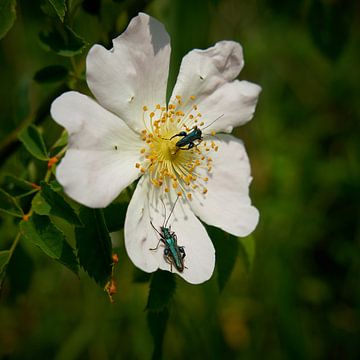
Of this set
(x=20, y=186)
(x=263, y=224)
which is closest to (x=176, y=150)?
(x=20, y=186)

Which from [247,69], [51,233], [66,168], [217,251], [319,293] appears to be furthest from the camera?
[247,69]

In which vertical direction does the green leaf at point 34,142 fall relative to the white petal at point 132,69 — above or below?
below

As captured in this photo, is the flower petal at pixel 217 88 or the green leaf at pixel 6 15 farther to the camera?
the flower petal at pixel 217 88

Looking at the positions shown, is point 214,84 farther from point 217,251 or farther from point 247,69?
point 247,69

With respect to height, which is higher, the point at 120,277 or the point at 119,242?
the point at 119,242

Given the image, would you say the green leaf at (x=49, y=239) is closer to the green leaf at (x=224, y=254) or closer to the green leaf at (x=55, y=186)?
the green leaf at (x=55, y=186)

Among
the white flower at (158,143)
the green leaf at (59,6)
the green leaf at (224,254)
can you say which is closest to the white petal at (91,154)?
the white flower at (158,143)

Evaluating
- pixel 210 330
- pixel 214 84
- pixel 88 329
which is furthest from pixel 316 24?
Answer: pixel 88 329

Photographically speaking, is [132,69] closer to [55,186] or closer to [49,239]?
[55,186]
